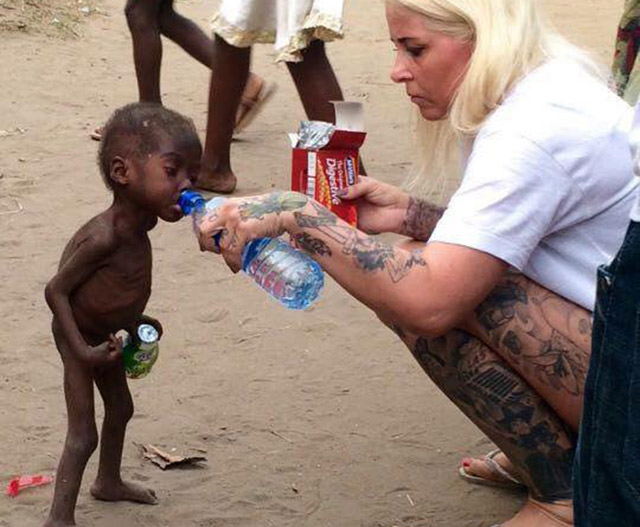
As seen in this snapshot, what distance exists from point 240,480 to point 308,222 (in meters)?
0.97

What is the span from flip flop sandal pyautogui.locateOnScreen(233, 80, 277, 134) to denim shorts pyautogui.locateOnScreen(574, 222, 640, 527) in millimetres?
4389

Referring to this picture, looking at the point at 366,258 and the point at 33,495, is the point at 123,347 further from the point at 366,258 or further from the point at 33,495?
the point at 366,258

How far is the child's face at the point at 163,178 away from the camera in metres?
3.18

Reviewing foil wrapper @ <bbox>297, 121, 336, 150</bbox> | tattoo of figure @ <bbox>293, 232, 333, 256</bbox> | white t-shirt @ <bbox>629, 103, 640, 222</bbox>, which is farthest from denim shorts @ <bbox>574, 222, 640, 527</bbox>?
foil wrapper @ <bbox>297, 121, 336, 150</bbox>

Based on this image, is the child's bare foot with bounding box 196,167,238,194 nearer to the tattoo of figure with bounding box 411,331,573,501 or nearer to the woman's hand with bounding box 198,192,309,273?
the tattoo of figure with bounding box 411,331,573,501

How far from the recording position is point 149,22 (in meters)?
5.80

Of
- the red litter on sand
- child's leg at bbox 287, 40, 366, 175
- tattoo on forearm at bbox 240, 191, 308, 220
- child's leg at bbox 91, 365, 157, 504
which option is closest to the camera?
tattoo on forearm at bbox 240, 191, 308, 220

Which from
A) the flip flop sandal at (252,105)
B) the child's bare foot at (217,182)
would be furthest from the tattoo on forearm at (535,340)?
the flip flop sandal at (252,105)

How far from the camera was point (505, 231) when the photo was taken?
2777mm

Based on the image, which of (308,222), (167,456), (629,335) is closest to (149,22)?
(167,456)

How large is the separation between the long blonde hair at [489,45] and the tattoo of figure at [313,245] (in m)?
0.39

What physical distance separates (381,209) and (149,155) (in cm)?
59

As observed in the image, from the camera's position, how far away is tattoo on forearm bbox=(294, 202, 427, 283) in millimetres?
2826

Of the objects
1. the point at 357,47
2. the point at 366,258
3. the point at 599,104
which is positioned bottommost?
the point at 357,47
